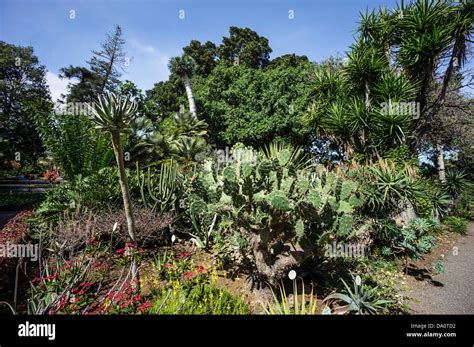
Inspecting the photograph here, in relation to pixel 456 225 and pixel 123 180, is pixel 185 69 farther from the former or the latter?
pixel 456 225

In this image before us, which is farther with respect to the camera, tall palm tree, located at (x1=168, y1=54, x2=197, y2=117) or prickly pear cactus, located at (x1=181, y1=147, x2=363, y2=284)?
tall palm tree, located at (x1=168, y1=54, x2=197, y2=117)

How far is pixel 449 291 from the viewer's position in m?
3.80

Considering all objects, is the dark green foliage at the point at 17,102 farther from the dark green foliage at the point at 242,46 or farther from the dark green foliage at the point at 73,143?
the dark green foliage at the point at 242,46

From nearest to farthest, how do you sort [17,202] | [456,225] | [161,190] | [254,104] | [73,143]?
1. [161,190]
2. [73,143]
3. [456,225]
4. [17,202]
5. [254,104]

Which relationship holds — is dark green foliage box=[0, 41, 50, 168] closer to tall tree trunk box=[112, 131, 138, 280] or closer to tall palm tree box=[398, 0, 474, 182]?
tall tree trunk box=[112, 131, 138, 280]

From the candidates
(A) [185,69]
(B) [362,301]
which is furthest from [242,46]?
(B) [362,301]

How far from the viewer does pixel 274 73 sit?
14.2m

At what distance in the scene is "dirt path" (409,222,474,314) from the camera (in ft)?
11.0

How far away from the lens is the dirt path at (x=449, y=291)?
335 cm

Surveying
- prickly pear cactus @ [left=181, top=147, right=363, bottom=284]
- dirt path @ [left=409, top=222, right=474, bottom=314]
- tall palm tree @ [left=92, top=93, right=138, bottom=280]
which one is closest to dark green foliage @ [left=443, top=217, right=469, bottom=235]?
dirt path @ [left=409, top=222, right=474, bottom=314]

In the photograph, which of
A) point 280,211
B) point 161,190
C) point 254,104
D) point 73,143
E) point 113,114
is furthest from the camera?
point 254,104
